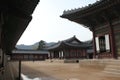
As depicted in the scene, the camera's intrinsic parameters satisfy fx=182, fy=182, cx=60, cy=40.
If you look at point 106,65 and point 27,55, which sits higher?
point 27,55

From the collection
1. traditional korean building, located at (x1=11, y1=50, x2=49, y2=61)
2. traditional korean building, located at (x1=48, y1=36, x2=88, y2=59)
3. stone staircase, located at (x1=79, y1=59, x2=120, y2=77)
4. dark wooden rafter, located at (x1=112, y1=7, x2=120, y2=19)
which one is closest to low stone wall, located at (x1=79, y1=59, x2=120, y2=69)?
stone staircase, located at (x1=79, y1=59, x2=120, y2=77)

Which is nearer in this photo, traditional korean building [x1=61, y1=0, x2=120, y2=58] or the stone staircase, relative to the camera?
the stone staircase

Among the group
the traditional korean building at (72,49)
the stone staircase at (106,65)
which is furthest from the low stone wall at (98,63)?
the traditional korean building at (72,49)

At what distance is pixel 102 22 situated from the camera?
1845cm

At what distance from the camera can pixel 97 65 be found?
59.8 ft

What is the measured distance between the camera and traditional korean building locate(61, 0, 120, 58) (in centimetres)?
1603

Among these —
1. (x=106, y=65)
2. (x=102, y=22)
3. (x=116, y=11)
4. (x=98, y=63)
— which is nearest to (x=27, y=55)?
(x=98, y=63)

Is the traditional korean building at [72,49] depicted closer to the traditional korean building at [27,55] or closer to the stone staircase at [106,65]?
the stone staircase at [106,65]

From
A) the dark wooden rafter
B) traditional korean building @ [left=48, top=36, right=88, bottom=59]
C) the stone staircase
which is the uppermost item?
the dark wooden rafter

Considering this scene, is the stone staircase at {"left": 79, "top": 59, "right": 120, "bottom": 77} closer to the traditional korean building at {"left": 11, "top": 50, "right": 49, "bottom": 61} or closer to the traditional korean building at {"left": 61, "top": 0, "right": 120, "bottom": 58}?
the traditional korean building at {"left": 61, "top": 0, "right": 120, "bottom": 58}

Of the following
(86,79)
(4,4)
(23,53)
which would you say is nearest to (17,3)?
(4,4)

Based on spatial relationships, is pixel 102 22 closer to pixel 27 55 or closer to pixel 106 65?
pixel 106 65

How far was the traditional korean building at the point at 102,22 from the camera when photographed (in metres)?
16.0

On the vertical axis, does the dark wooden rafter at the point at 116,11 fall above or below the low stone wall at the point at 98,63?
above
